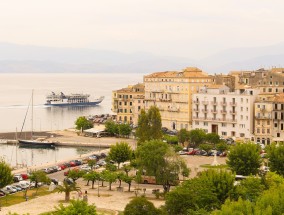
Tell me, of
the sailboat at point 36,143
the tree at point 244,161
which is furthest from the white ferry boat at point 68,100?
the tree at point 244,161

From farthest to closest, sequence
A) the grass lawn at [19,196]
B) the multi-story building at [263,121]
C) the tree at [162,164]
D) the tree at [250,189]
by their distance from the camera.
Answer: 1. the multi-story building at [263,121]
2. the tree at [162,164]
3. the grass lawn at [19,196]
4. the tree at [250,189]

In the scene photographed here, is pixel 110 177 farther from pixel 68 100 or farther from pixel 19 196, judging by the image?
pixel 68 100

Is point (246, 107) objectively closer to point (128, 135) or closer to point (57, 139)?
point (128, 135)

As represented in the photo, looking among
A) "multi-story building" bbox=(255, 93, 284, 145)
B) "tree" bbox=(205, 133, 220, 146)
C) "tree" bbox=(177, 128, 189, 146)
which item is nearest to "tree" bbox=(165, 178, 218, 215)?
"tree" bbox=(205, 133, 220, 146)

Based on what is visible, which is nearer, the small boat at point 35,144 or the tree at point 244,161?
the tree at point 244,161

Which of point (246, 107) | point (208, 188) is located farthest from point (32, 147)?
point (208, 188)

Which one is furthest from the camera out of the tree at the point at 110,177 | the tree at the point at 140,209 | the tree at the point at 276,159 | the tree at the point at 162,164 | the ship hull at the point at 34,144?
the ship hull at the point at 34,144

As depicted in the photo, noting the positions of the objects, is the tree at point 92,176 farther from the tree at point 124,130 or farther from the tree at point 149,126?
the tree at point 124,130

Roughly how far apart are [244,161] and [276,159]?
227 centimetres

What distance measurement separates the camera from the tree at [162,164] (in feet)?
130

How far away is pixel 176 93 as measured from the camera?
76.2m

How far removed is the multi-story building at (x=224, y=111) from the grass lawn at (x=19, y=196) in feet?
104

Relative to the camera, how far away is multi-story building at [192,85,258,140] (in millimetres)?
67875

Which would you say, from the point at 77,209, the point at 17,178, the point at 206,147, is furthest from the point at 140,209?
the point at 206,147
